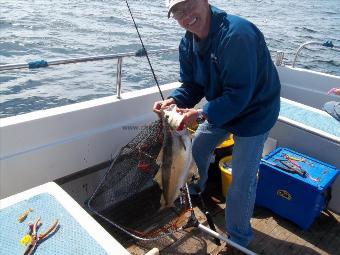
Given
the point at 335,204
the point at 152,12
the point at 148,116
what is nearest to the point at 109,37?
the point at 152,12

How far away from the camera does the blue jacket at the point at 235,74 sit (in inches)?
101

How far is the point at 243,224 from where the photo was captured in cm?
321

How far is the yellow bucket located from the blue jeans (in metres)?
0.76

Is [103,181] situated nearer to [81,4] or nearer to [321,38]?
[321,38]

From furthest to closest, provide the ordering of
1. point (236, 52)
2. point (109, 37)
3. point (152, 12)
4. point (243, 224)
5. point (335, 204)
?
1. point (152, 12)
2. point (109, 37)
3. point (335, 204)
4. point (243, 224)
5. point (236, 52)

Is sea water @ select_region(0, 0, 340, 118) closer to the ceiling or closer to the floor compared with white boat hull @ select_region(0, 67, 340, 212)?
closer to the floor

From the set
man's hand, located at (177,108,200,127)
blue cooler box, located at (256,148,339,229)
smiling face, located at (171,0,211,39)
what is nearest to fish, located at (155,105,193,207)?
man's hand, located at (177,108,200,127)

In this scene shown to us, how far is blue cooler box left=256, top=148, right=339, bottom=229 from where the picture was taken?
3.77 m

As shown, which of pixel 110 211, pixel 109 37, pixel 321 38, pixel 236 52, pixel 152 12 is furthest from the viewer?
pixel 152 12

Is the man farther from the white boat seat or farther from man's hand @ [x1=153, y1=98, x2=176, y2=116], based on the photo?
the white boat seat

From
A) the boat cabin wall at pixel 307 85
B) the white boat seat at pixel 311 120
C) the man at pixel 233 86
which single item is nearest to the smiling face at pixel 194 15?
the man at pixel 233 86

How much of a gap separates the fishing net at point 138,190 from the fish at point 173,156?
2.21 ft

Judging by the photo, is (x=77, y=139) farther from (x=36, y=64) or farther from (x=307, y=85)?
(x=307, y=85)

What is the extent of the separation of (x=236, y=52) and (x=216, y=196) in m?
2.32
